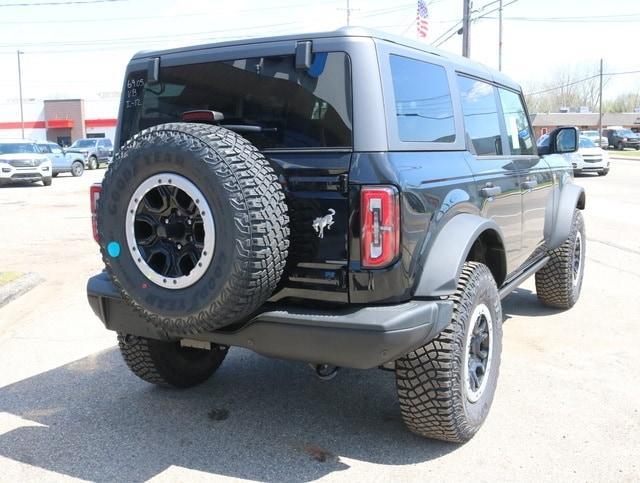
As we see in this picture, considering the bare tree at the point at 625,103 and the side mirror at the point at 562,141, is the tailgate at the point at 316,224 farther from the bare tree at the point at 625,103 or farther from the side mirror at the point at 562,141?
the bare tree at the point at 625,103

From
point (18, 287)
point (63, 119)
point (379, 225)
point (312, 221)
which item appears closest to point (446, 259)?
point (379, 225)

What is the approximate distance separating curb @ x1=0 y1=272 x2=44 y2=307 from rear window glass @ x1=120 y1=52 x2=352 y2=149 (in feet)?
13.0

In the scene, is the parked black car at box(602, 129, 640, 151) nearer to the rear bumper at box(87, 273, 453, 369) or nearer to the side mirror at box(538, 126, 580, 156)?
the side mirror at box(538, 126, 580, 156)

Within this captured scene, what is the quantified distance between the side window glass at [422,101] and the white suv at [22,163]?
22217 millimetres

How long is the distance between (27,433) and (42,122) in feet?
209

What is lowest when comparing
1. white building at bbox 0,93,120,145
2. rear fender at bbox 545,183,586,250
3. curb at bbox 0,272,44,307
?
curb at bbox 0,272,44,307

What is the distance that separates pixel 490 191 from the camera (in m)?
3.82

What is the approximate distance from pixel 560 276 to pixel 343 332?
3633mm

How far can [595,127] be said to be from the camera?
3369 inches

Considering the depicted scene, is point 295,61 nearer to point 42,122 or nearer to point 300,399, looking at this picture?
point 300,399

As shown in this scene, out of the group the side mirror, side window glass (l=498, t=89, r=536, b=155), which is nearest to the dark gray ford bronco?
side window glass (l=498, t=89, r=536, b=155)

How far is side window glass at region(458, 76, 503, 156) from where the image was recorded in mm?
3936

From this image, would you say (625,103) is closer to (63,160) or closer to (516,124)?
(63,160)

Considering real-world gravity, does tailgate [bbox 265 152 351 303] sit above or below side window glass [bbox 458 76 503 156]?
below
